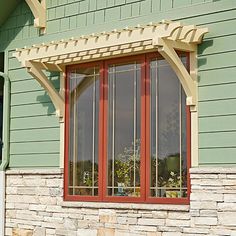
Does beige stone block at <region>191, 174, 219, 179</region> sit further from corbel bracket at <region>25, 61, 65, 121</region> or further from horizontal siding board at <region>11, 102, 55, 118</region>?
horizontal siding board at <region>11, 102, 55, 118</region>

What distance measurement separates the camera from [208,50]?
277 inches

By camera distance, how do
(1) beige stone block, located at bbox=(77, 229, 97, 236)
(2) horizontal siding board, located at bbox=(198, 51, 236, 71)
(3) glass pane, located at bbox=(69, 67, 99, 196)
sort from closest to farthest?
(2) horizontal siding board, located at bbox=(198, 51, 236, 71) → (1) beige stone block, located at bbox=(77, 229, 97, 236) → (3) glass pane, located at bbox=(69, 67, 99, 196)

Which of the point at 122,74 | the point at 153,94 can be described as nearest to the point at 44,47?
the point at 122,74

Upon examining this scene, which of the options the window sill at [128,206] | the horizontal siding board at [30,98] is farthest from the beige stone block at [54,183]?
the horizontal siding board at [30,98]

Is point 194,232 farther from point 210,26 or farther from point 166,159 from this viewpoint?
point 210,26

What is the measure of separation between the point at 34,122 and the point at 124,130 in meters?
1.62

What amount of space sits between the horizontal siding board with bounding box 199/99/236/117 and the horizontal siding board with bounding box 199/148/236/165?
373mm

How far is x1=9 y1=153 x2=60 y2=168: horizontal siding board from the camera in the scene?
8.52m

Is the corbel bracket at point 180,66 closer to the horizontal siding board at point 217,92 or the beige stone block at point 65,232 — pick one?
the horizontal siding board at point 217,92

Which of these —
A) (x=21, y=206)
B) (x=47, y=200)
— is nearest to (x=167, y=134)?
(x=47, y=200)

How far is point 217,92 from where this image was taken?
22.6ft

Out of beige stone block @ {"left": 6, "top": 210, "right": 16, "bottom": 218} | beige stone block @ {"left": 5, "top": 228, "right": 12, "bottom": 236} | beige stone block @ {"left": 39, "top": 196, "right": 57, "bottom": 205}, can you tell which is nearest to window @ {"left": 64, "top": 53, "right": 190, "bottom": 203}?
beige stone block @ {"left": 39, "top": 196, "right": 57, "bottom": 205}

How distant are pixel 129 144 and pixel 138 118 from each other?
12.9 inches

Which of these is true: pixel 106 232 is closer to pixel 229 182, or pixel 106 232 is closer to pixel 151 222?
pixel 151 222
